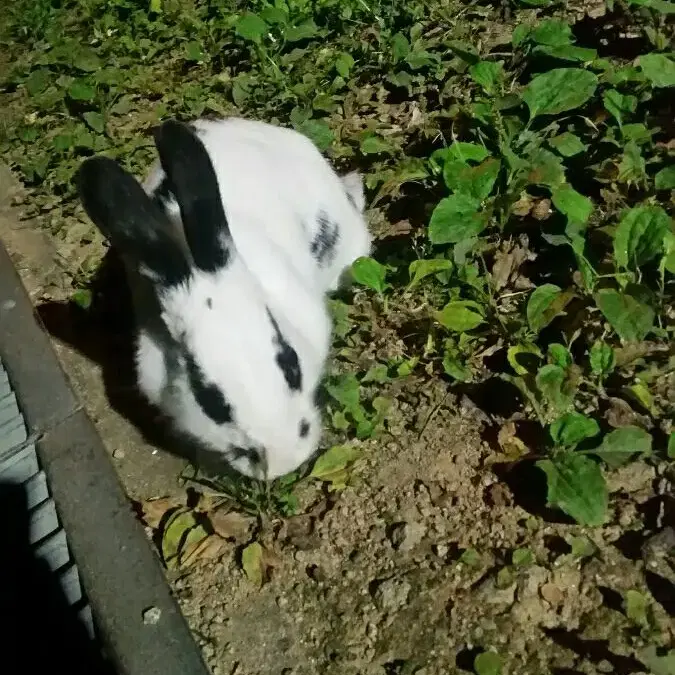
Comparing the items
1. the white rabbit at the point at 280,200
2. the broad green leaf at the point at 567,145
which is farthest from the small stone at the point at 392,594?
the broad green leaf at the point at 567,145

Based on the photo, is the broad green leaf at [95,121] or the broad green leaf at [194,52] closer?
the broad green leaf at [95,121]

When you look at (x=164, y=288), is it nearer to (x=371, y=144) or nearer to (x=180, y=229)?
(x=180, y=229)

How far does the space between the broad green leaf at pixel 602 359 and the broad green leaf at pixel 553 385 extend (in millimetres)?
106

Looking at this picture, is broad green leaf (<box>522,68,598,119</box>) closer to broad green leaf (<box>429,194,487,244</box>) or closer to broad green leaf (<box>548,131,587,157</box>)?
broad green leaf (<box>548,131,587,157</box>)

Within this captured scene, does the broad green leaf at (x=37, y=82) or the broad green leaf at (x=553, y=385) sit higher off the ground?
the broad green leaf at (x=37, y=82)

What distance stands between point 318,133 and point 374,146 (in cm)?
32

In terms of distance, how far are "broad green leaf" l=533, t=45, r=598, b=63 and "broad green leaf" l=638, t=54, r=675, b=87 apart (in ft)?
0.86

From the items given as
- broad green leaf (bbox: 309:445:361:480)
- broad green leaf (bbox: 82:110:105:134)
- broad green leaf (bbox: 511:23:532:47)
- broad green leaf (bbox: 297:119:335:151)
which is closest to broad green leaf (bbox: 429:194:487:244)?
broad green leaf (bbox: 309:445:361:480)

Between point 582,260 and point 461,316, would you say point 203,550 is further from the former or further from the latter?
point 582,260

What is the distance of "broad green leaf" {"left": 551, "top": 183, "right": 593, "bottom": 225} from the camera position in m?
3.13

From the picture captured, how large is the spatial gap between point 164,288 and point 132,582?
0.94 metres

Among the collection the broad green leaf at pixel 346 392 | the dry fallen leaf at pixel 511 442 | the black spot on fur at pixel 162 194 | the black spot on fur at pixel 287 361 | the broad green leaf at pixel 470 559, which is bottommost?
the broad green leaf at pixel 470 559

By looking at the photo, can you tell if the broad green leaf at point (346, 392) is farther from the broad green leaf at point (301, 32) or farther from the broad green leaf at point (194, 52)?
the broad green leaf at point (194, 52)

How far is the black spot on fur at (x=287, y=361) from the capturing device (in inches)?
97.9
